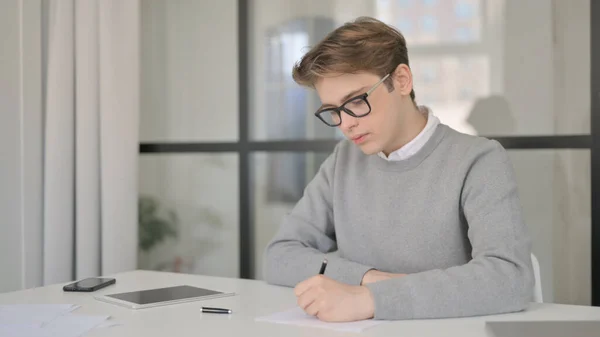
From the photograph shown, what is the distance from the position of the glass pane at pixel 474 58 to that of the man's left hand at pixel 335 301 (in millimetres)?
1560

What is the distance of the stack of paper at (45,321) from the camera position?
130 cm

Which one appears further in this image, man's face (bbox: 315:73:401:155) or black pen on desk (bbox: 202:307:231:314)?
man's face (bbox: 315:73:401:155)

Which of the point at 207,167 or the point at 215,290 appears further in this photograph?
the point at 207,167

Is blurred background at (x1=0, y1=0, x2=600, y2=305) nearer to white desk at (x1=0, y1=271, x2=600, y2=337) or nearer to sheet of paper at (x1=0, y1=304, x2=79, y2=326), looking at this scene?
white desk at (x1=0, y1=271, x2=600, y2=337)

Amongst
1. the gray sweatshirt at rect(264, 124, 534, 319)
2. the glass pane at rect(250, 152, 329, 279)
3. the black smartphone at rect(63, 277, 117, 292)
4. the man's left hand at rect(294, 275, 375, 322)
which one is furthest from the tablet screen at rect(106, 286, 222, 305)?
the glass pane at rect(250, 152, 329, 279)

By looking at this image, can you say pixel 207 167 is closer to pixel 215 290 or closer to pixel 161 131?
pixel 161 131

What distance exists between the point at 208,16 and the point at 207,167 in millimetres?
685

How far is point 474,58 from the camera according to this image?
2.80 m

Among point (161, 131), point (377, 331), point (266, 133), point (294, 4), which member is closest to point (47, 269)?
point (161, 131)

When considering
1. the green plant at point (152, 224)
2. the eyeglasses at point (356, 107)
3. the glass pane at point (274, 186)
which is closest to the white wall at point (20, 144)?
the green plant at point (152, 224)

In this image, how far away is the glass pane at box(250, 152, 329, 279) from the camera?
3.11m

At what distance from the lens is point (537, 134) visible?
2717 mm

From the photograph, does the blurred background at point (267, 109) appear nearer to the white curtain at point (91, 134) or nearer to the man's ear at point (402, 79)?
the white curtain at point (91, 134)

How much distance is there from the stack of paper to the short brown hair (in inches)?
30.7
